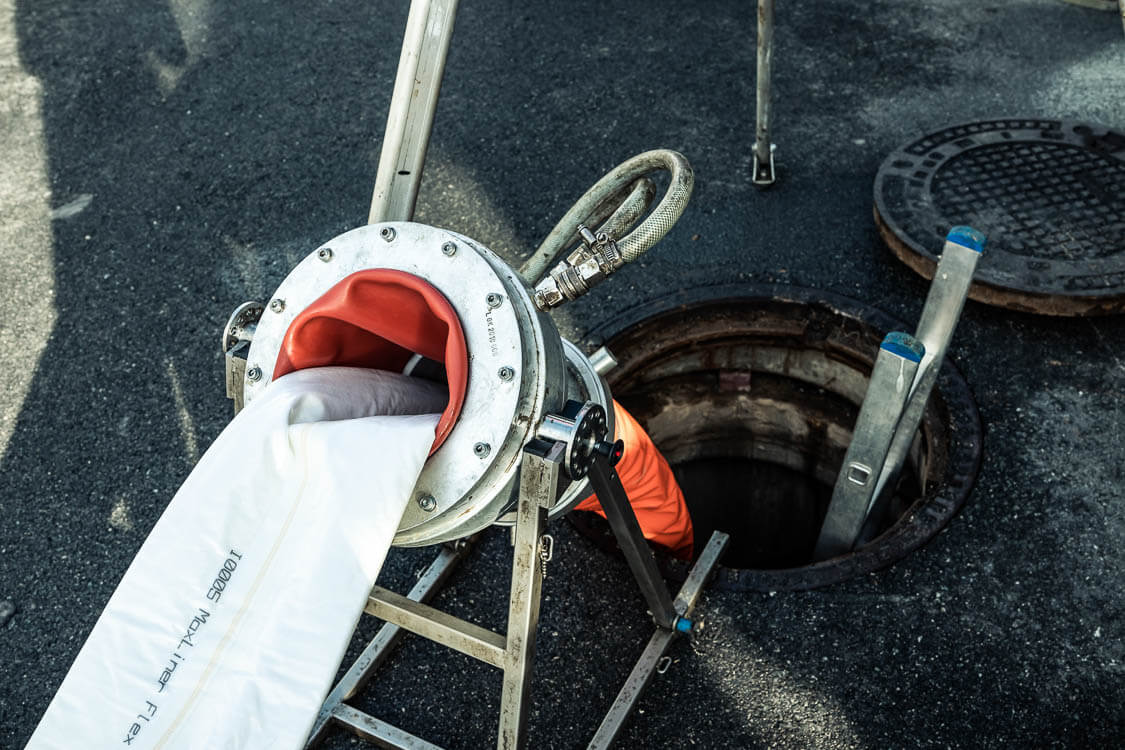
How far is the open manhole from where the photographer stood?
7.27 ft

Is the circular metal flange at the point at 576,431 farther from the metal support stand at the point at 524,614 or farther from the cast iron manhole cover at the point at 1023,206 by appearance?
the cast iron manhole cover at the point at 1023,206

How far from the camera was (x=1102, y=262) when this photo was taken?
259cm

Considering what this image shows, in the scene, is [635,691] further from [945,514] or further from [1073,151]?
[1073,151]

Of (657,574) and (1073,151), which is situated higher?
(1073,151)

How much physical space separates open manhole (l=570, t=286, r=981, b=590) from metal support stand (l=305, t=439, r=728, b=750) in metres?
0.24

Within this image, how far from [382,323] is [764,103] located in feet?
6.47

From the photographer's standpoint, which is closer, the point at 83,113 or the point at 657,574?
the point at 657,574

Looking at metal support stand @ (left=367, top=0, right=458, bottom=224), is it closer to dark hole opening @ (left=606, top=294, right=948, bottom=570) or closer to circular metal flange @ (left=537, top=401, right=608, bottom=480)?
circular metal flange @ (left=537, top=401, right=608, bottom=480)

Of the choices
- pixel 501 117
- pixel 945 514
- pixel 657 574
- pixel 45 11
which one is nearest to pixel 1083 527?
pixel 945 514

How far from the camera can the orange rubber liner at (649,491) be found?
1.99 meters

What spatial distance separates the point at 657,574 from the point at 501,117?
7.58 feet

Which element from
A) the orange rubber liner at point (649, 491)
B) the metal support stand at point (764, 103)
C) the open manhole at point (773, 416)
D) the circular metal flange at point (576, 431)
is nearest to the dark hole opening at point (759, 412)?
the open manhole at point (773, 416)

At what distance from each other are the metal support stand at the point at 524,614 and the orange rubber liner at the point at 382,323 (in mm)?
188

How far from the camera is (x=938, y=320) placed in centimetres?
213
